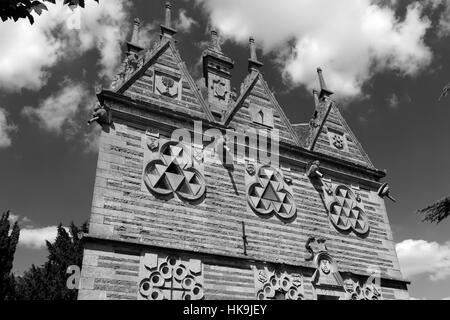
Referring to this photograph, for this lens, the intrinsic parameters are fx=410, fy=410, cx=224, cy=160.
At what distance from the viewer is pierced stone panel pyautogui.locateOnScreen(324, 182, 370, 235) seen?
14.2 metres

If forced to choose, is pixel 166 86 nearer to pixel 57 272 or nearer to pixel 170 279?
pixel 170 279

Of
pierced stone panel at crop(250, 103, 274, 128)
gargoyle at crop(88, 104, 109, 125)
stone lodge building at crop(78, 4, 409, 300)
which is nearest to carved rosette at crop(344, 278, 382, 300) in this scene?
stone lodge building at crop(78, 4, 409, 300)

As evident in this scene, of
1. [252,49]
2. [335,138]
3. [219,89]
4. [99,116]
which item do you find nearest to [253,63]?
[252,49]

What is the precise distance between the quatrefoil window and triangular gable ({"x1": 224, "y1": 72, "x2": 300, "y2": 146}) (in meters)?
1.71

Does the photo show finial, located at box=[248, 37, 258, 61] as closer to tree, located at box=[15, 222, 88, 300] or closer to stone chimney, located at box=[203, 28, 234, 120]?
stone chimney, located at box=[203, 28, 234, 120]

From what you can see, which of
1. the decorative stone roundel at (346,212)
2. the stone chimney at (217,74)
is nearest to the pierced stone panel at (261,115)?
the stone chimney at (217,74)

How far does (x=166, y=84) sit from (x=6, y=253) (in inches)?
644

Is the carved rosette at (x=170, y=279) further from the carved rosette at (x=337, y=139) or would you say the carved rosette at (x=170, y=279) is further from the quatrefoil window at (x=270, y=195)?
the carved rosette at (x=337, y=139)

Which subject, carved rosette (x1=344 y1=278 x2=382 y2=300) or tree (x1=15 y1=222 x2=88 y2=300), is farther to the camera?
tree (x1=15 y1=222 x2=88 y2=300)

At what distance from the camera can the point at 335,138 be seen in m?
16.4

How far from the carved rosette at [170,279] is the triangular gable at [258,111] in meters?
5.25
